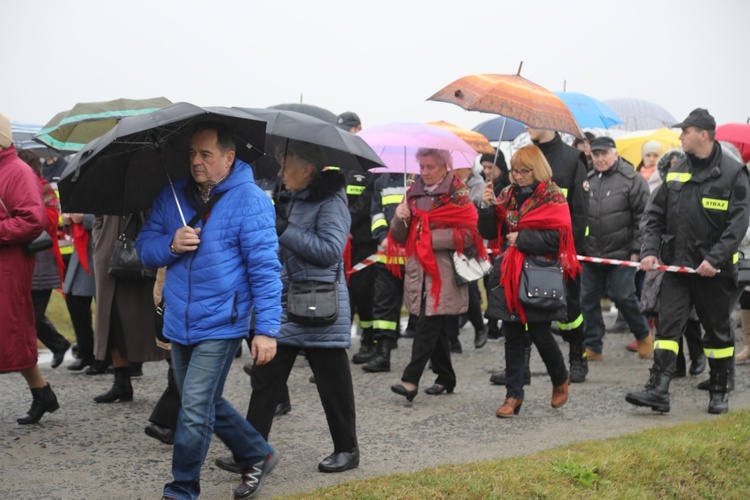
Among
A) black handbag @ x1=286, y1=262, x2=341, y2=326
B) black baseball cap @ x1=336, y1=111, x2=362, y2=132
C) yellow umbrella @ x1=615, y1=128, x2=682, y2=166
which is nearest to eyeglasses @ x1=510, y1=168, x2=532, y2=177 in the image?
black handbag @ x1=286, y1=262, x2=341, y2=326

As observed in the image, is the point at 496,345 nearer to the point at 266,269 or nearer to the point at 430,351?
the point at 430,351

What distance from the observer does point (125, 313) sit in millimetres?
7082

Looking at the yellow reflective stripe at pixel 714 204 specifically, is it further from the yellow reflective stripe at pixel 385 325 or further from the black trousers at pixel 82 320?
the black trousers at pixel 82 320

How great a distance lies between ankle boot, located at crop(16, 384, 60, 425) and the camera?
6.57 m

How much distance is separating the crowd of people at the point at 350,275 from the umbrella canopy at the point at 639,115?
5.64 ft

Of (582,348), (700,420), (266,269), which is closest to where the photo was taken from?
(266,269)

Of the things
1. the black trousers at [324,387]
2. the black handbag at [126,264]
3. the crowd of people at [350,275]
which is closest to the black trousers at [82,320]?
the crowd of people at [350,275]

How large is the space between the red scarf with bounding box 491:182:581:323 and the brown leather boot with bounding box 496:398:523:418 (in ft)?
2.02

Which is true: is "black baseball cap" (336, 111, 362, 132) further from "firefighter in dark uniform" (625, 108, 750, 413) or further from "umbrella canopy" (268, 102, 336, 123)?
"firefighter in dark uniform" (625, 108, 750, 413)

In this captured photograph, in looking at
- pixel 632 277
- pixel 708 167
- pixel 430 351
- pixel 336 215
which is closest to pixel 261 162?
pixel 336 215

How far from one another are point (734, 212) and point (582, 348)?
2.04m

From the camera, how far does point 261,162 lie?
19.9 feet

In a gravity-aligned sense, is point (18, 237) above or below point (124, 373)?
above

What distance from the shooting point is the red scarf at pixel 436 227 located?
24.0ft
